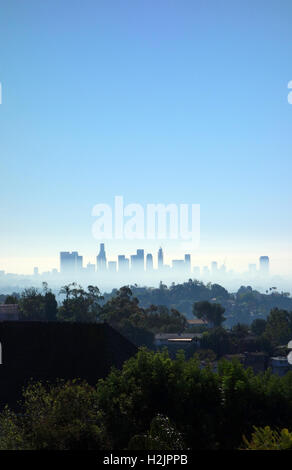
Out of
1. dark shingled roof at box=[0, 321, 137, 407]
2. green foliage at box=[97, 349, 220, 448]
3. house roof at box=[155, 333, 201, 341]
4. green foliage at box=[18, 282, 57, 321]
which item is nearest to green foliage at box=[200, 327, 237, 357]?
house roof at box=[155, 333, 201, 341]

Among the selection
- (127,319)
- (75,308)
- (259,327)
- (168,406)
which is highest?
(168,406)

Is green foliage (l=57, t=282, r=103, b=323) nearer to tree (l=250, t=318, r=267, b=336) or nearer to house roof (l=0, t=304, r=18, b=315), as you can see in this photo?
house roof (l=0, t=304, r=18, b=315)

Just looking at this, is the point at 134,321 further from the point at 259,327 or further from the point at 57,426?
the point at 57,426

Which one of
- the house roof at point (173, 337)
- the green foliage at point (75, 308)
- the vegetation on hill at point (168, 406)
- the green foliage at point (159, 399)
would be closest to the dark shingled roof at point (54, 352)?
the vegetation on hill at point (168, 406)

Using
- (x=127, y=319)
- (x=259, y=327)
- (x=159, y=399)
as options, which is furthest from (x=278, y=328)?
(x=159, y=399)

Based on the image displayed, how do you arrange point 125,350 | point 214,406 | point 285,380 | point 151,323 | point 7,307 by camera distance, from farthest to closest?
1. point 151,323
2. point 7,307
3. point 125,350
4. point 285,380
5. point 214,406

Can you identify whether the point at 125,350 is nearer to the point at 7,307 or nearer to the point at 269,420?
the point at 269,420
